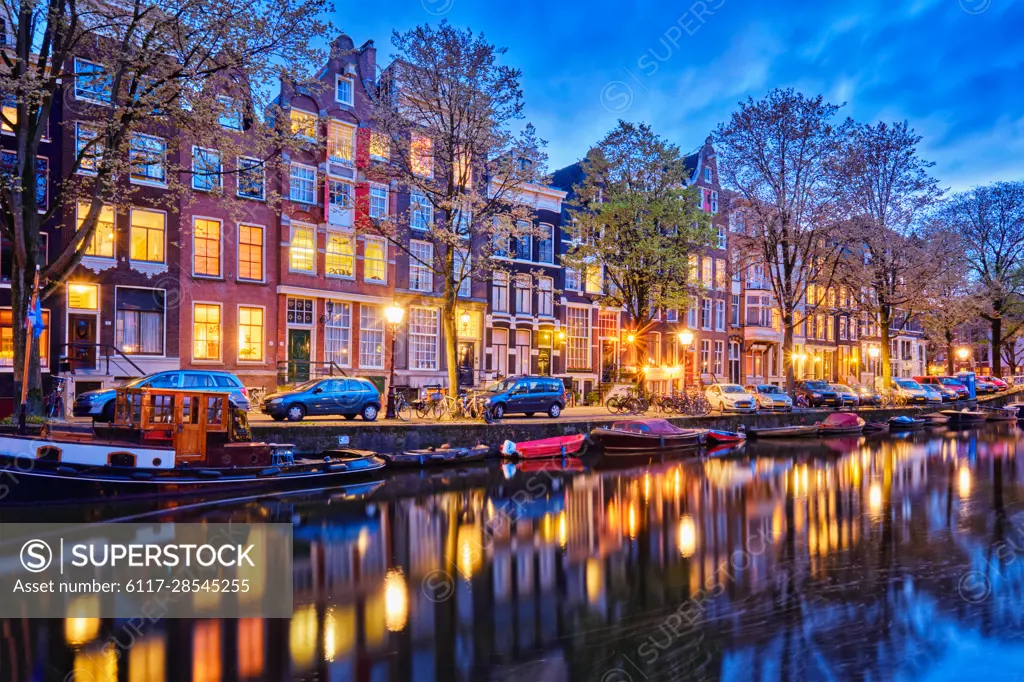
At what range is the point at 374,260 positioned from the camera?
34906 mm

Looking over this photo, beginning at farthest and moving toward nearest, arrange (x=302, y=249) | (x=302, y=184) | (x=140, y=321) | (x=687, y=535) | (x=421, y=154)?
1. (x=302, y=184)
2. (x=302, y=249)
3. (x=421, y=154)
4. (x=140, y=321)
5. (x=687, y=535)

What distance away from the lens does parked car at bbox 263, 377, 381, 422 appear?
24.0 meters

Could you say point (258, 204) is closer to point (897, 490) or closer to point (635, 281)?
point (635, 281)

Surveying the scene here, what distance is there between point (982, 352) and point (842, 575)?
322 ft

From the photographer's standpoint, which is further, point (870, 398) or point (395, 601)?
point (870, 398)

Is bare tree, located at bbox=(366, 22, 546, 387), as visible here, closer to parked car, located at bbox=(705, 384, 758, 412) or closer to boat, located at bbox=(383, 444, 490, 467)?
boat, located at bbox=(383, 444, 490, 467)

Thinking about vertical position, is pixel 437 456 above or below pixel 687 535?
above

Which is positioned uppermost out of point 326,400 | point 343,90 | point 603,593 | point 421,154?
point 343,90

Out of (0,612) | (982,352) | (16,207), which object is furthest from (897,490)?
(982,352)

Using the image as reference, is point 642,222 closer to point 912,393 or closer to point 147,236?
point 147,236

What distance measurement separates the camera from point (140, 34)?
2153 cm

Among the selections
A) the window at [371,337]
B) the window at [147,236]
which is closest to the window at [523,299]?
the window at [371,337]

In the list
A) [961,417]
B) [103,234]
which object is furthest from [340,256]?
[961,417]

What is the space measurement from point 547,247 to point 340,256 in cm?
1423
